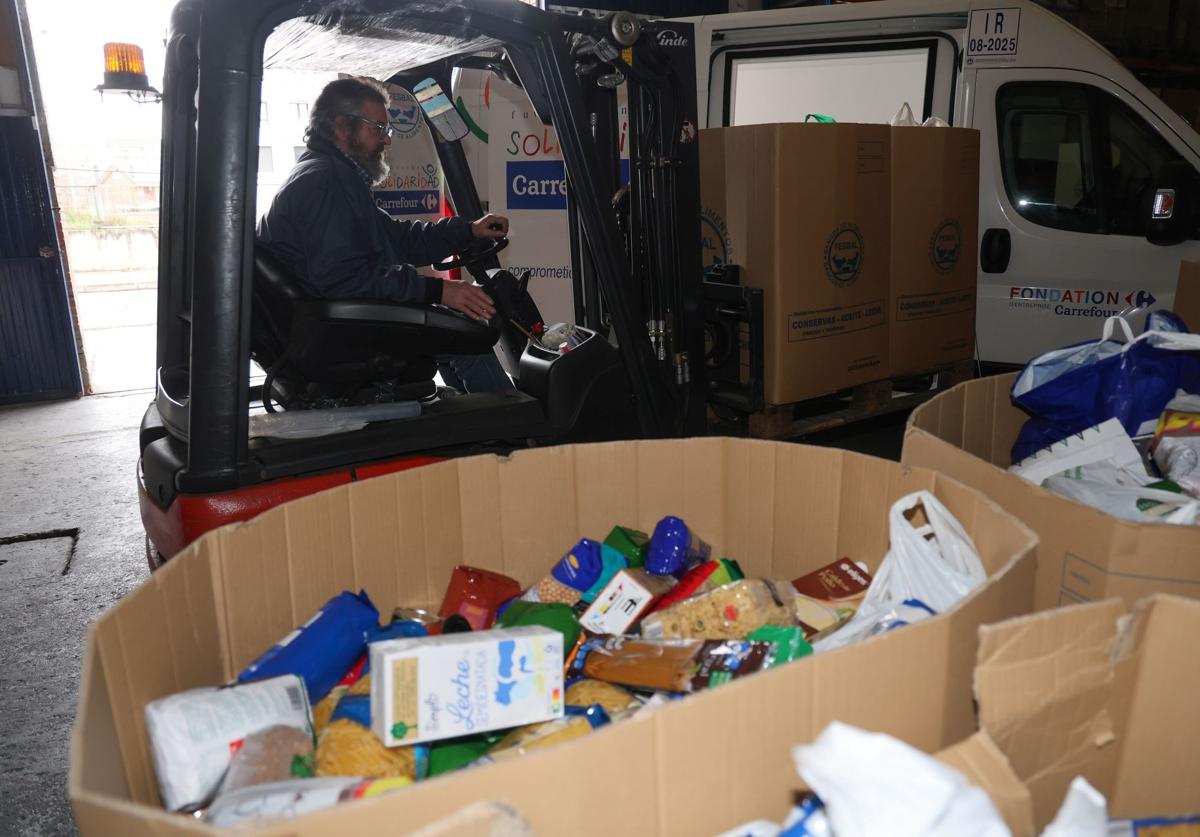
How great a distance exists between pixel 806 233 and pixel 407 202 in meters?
4.38

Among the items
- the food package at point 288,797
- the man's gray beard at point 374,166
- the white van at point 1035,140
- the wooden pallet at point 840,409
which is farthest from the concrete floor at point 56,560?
the man's gray beard at point 374,166

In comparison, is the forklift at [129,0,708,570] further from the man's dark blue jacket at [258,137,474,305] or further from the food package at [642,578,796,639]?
the food package at [642,578,796,639]

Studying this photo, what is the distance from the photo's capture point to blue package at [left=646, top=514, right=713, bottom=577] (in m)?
1.94

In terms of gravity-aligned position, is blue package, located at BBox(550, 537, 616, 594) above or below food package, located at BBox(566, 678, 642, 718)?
above

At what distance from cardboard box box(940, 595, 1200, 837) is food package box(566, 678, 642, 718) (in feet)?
2.10

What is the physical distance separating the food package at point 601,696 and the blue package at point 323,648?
1.30ft

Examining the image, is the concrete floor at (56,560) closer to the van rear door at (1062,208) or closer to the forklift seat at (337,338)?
the van rear door at (1062,208)

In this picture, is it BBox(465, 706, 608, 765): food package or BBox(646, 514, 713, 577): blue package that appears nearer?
BBox(465, 706, 608, 765): food package

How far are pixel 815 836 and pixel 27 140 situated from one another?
7.40 m

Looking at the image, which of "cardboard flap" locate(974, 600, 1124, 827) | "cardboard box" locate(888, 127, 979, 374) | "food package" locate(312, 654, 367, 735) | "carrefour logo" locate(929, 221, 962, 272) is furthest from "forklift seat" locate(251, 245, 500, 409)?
"carrefour logo" locate(929, 221, 962, 272)

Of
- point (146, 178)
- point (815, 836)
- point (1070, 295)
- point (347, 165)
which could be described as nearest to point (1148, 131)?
point (1070, 295)

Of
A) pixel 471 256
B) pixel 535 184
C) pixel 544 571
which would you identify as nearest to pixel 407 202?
pixel 535 184

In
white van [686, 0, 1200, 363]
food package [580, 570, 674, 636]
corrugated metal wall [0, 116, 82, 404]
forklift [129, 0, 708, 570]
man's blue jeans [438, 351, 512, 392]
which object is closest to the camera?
food package [580, 570, 674, 636]

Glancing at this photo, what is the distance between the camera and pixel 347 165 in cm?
283
